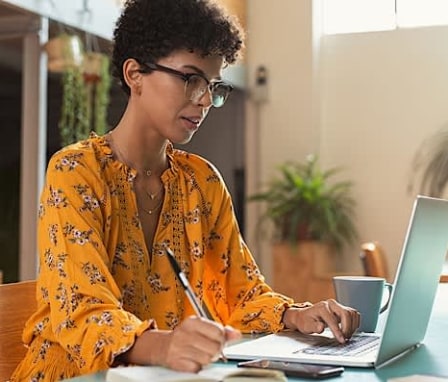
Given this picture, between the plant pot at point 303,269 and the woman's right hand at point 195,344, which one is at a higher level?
the woman's right hand at point 195,344

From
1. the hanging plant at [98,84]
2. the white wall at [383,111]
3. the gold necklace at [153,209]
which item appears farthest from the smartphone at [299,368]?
the white wall at [383,111]

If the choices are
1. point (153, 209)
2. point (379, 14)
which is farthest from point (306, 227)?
point (153, 209)

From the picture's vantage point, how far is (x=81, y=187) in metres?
1.36

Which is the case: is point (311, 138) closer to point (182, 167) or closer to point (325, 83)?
point (325, 83)

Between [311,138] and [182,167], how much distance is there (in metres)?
4.51

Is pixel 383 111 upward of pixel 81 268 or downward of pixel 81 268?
upward

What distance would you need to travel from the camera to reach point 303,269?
222 inches

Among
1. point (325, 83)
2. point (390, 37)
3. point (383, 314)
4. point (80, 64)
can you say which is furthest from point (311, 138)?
point (383, 314)

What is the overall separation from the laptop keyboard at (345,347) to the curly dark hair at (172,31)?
1.78 feet

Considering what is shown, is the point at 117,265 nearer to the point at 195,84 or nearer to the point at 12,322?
the point at 12,322

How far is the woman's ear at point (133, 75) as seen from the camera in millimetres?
1506

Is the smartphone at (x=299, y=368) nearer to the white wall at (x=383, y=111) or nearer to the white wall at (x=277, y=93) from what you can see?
the white wall at (x=383, y=111)

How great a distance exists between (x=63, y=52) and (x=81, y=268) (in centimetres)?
307

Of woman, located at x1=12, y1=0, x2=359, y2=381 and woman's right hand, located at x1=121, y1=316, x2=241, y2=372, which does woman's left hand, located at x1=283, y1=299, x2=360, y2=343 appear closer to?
woman, located at x1=12, y1=0, x2=359, y2=381
